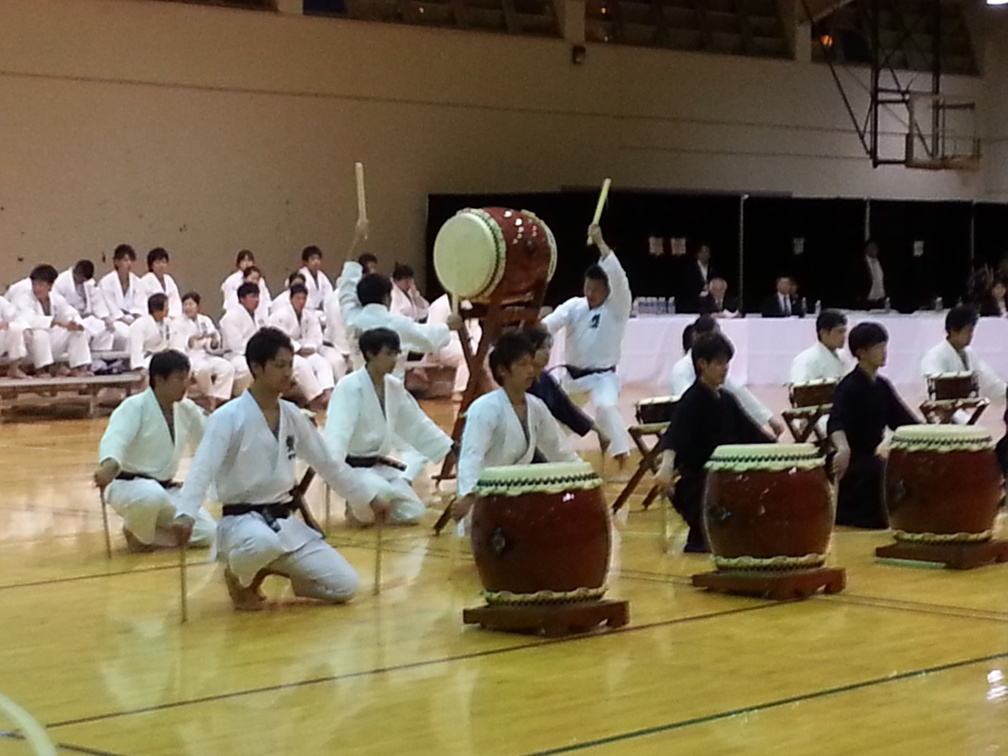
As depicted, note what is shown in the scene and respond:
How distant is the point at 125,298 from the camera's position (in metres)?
14.4

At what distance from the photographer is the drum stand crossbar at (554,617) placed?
5.21 meters

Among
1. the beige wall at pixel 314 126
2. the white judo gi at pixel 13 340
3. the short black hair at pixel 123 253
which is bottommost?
the white judo gi at pixel 13 340

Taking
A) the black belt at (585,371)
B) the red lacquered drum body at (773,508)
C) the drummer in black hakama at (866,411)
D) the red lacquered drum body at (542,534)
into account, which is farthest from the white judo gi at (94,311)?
the red lacquered drum body at (542,534)

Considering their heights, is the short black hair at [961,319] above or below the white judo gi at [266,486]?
above

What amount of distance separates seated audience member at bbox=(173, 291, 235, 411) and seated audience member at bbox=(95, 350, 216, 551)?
670cm

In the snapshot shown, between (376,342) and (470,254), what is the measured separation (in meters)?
0.78

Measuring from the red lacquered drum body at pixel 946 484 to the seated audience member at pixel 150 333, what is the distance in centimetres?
848

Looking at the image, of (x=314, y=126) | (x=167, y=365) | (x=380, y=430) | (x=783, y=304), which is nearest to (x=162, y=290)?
(x=314, y=126)

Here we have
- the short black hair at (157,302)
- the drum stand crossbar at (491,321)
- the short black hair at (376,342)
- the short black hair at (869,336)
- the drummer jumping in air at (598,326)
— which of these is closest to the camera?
the short black hair at (869,336)

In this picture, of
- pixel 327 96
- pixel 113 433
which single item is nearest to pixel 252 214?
pixel 327 96

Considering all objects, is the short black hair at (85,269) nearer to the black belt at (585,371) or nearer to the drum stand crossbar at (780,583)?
the black belt at (585,371)

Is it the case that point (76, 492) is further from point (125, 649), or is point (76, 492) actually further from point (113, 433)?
point (125, 649)

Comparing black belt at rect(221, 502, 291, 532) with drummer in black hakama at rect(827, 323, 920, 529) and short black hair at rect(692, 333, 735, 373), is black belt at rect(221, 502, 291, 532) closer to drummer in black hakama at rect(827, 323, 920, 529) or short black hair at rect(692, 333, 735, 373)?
short black hair at rect(692, 333, 735, 373)

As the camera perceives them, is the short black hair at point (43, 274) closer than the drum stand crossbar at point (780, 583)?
No
